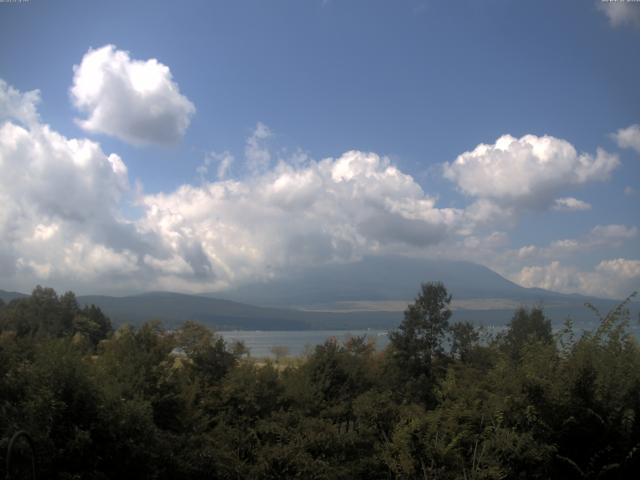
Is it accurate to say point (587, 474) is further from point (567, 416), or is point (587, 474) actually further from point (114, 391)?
point (114, 391)

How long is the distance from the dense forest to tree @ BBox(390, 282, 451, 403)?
9202mm

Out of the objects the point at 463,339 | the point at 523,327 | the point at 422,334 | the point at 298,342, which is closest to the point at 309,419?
the point at 422,334

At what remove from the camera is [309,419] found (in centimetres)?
1224

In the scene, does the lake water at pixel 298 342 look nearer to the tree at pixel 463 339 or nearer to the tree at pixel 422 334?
the tree at pixel 422 334

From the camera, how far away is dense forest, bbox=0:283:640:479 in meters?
9.12

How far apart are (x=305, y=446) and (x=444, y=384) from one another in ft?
11.4

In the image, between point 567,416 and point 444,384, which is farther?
point 444,384

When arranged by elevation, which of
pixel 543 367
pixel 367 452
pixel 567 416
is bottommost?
pixel 367 452

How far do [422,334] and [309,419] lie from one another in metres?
13.2

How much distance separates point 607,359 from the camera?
10961 mm

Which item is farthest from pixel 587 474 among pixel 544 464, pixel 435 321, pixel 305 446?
pixel 435 321

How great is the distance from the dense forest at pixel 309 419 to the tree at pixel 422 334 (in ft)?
30.2

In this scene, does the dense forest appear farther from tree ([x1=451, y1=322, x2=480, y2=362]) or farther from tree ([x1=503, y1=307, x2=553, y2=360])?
tree ([x1=451, y1=322, x2=480, y2=362])

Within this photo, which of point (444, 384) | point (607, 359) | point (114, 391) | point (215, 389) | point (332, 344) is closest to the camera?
point (114, 391)
